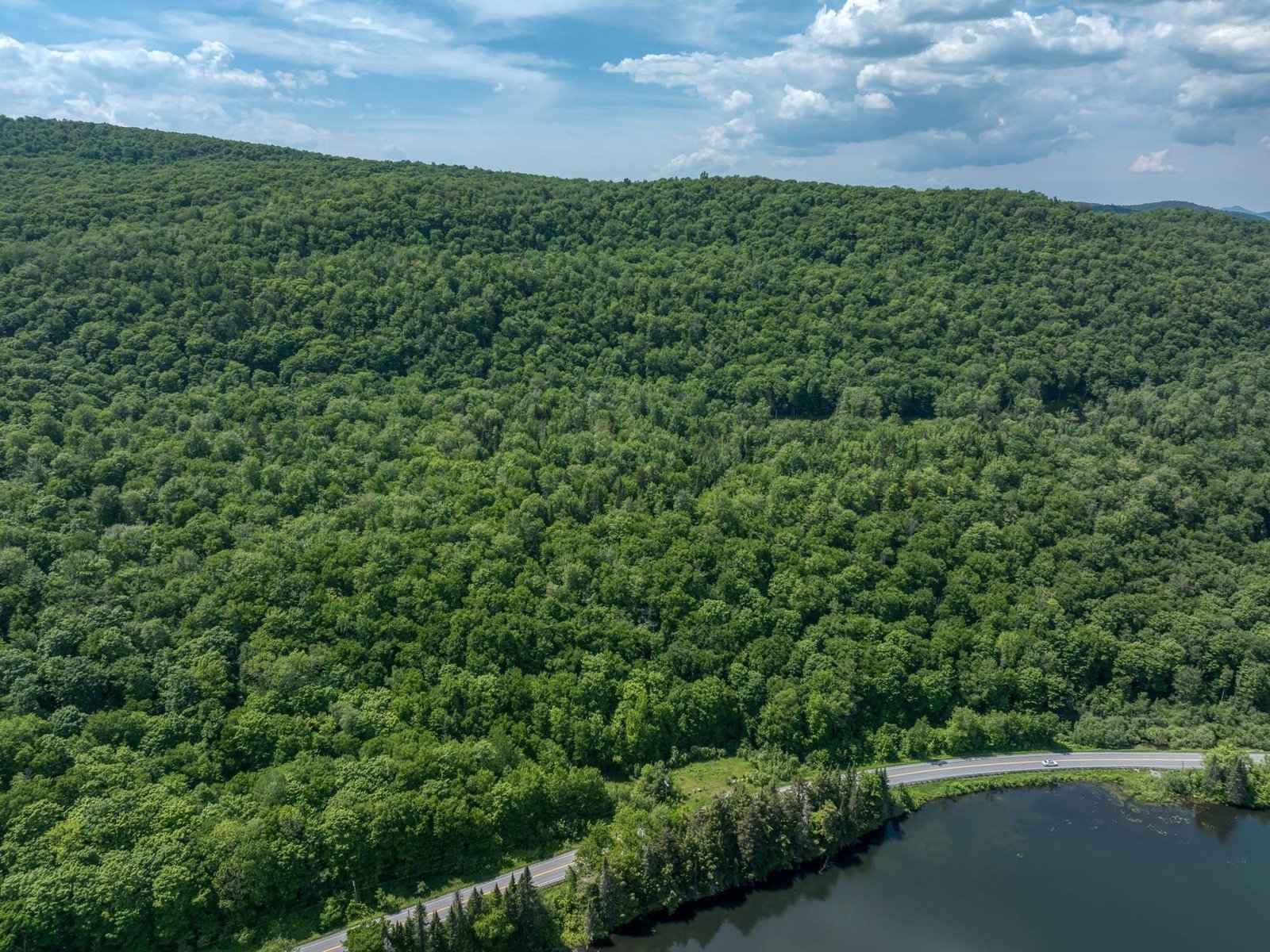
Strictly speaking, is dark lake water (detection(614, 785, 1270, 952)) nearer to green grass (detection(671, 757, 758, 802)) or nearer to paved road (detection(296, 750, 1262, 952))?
paved road (detection(296, 750, 1262, 952))

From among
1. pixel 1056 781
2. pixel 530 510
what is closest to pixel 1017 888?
pixel 1056 781

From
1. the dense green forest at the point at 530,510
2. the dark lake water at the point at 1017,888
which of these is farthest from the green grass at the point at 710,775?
the dark lake water at the point at 1017,888

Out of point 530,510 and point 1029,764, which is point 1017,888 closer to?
point 1029,764

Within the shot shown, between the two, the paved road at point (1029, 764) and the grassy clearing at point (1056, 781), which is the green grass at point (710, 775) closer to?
the paved road at point (1029, 764)

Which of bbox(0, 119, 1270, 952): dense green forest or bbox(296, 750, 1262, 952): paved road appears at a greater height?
bbox(0, 119, 1270, 952): dense green forest

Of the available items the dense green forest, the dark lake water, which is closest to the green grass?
the dense green forest

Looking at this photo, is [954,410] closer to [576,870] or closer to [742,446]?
[742,446]
